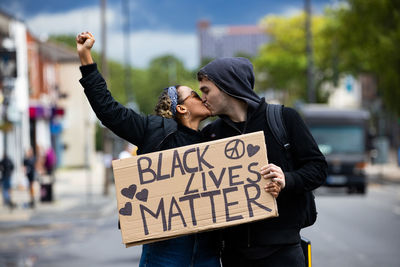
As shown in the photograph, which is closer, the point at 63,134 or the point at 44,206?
the point at 44,206

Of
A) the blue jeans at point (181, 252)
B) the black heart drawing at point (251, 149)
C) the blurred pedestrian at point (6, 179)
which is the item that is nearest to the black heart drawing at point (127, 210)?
the blue jeans at point (181, 252)

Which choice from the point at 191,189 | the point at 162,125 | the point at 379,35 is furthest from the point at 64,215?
the point at 191,189

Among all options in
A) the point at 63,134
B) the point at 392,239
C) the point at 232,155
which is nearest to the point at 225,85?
the point at 232,155

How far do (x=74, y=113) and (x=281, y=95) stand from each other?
52304 mm

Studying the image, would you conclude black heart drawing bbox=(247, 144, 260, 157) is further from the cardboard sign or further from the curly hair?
the curly hair

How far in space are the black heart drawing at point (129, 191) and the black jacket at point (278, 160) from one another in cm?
52

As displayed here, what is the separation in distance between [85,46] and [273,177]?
111 cm

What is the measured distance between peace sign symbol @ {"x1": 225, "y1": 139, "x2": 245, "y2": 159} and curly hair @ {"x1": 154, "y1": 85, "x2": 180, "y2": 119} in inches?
15.0

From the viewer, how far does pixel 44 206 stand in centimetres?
2119

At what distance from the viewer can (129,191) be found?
3.69m

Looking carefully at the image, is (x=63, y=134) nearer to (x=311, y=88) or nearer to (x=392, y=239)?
(x=311, y=88)

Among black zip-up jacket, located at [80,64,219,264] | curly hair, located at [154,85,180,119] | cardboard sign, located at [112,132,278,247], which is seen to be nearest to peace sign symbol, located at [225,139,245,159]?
cardboard sign, located at [112,132,278,247]

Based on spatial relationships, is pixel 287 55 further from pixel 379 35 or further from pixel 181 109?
pixel 181 109

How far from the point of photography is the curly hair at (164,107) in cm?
390
